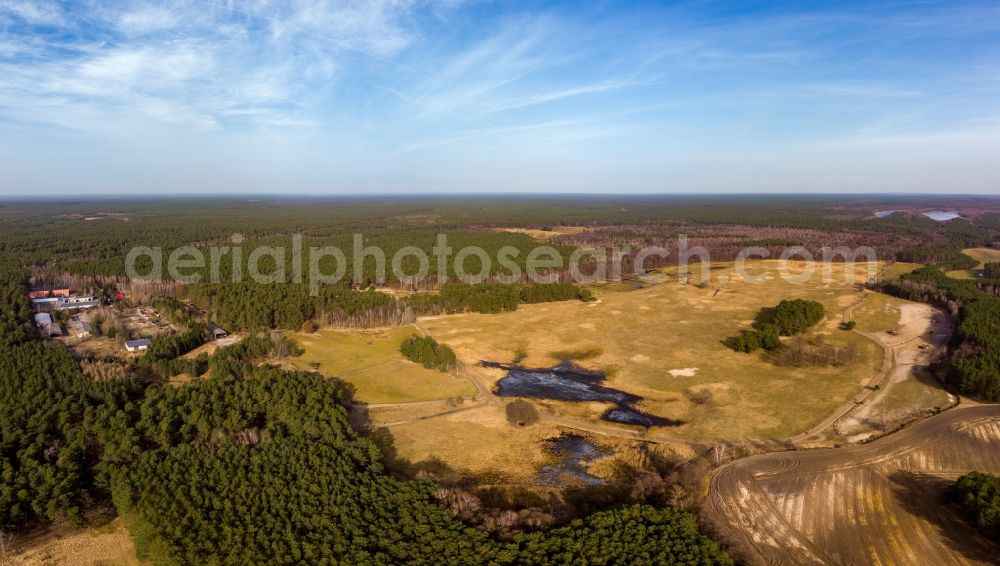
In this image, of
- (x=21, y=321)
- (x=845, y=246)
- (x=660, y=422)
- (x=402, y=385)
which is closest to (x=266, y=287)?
(x=21, y=321)

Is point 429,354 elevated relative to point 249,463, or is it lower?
lower

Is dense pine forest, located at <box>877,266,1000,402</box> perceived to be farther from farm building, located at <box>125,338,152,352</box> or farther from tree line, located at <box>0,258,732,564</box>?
farm building, located at <box>125,338,152,352</box>

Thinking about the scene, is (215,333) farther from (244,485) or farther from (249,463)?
(244,485)

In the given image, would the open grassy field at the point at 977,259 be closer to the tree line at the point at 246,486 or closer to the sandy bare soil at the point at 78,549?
the tree line at the point at 246,486

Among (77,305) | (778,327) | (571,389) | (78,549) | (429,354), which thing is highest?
(77,305)

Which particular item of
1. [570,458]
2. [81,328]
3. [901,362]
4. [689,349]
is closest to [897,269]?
[901,362]

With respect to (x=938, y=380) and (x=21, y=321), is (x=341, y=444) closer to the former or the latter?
(x=938, y=380)
